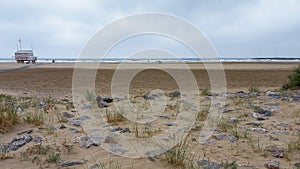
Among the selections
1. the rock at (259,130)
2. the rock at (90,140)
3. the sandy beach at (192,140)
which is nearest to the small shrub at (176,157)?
the sandy beach at (192,140)

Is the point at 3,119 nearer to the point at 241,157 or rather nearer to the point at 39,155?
the point at 39,155

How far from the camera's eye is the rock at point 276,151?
4082mm

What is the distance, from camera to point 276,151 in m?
4.19

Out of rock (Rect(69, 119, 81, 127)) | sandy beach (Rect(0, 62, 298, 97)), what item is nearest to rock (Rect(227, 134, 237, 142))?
rock (Rect(69, 119, 81, 127))

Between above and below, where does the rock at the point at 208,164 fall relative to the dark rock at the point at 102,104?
below

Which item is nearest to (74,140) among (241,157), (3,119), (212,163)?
(3,119)

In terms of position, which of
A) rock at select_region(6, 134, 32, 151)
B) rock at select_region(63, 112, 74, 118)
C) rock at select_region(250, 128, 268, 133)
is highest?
rock at select_region(63, 112, 74, 118)

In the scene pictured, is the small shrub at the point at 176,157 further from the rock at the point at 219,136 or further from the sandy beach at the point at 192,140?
the rock at the point at 219,136

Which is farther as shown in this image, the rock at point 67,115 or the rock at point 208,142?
the rock at point 67,115

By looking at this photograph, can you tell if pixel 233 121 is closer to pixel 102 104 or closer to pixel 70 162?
pixel 70 162

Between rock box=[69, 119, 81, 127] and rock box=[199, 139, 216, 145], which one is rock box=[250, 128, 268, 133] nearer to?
rock box=[199, 139, 216, 145]

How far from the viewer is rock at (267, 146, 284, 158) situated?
4.08m

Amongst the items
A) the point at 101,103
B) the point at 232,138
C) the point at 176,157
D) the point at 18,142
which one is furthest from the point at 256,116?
the point at 18,142

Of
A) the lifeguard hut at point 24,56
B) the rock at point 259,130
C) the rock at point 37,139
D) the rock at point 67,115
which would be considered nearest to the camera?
the rock at point 37,139
